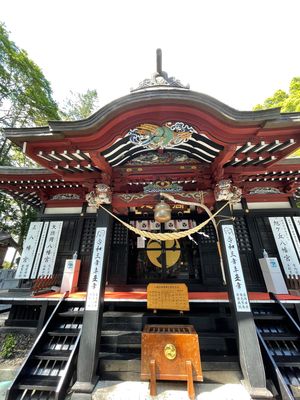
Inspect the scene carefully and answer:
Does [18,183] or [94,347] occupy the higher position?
[18,183]

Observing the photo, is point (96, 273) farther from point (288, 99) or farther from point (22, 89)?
point (288, 99)

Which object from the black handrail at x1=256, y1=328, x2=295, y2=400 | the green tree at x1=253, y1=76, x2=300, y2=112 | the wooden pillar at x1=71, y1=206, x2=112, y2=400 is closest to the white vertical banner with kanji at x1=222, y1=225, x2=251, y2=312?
the black handrail at x1=256, y1=328, x2=295, y2=400

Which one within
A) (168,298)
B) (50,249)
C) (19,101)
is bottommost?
A: (168,298)

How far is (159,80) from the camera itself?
4.37 m

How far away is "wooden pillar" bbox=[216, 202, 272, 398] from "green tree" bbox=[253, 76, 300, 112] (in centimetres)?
1148

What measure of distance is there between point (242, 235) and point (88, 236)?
5.48 metres

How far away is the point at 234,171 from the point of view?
15.2 ft

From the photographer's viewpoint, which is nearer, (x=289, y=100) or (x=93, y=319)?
(x=93, y=319)

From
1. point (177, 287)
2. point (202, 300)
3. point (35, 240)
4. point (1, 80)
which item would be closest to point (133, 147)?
point (177, 287)

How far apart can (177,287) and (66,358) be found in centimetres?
290

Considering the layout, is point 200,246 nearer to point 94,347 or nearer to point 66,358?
point 94,347

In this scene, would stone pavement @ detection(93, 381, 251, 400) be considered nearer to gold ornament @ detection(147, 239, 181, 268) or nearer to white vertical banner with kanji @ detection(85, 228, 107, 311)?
white vertical banner with kanji @ detection(85, 228, 107, 311)

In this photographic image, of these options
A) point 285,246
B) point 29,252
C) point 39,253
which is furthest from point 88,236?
point 285,246

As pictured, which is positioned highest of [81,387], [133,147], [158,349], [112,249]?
[133,147]
